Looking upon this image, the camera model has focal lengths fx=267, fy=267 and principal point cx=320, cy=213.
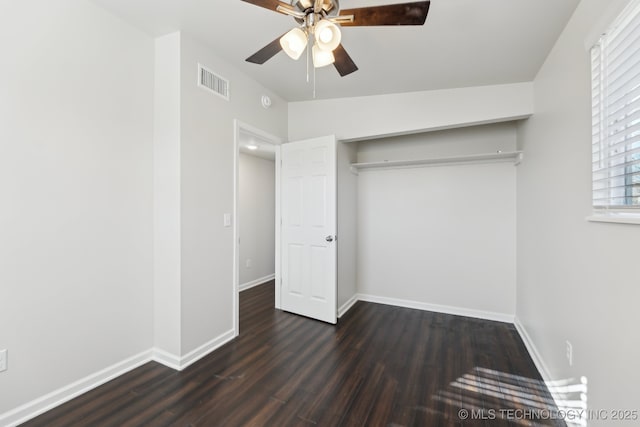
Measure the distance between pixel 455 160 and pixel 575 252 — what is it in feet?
5.87

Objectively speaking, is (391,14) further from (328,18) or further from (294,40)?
(294,40)

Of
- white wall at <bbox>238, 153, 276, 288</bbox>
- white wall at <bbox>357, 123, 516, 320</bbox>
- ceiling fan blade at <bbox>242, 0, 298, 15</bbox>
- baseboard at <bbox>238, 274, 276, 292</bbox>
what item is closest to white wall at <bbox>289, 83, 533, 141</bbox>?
white wall at <bbox>357, 123, 516, 320</bbox>

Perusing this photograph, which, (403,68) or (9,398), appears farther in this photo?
(403,68)

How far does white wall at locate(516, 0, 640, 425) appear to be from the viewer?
1.14 meters

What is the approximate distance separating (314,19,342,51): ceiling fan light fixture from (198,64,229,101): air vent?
4.29 ft

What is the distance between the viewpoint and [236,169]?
266 cm

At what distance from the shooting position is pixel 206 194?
2350 millimetres

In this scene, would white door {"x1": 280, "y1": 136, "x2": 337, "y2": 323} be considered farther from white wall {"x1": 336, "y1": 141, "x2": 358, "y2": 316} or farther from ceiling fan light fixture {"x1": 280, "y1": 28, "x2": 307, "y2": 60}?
ceiling fan light fixture {"x1": 280, "y1": 28, "x2": 307, "y2": 60}

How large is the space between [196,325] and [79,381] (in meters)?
0.77

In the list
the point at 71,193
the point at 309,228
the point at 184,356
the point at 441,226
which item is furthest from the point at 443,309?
the point at 71,193

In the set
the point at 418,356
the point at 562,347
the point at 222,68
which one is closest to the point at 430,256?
the point at 418,356

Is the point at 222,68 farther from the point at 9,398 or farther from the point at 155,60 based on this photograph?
the point at 9,398

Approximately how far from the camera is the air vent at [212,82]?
7.47 feet

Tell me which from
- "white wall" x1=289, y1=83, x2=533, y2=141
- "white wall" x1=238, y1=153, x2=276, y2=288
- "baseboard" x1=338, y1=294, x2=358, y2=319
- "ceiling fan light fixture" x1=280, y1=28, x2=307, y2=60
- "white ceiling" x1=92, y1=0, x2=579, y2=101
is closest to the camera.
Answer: "ceiling fan light fixture" x1=280, y1=28, x2=307, y2=60
